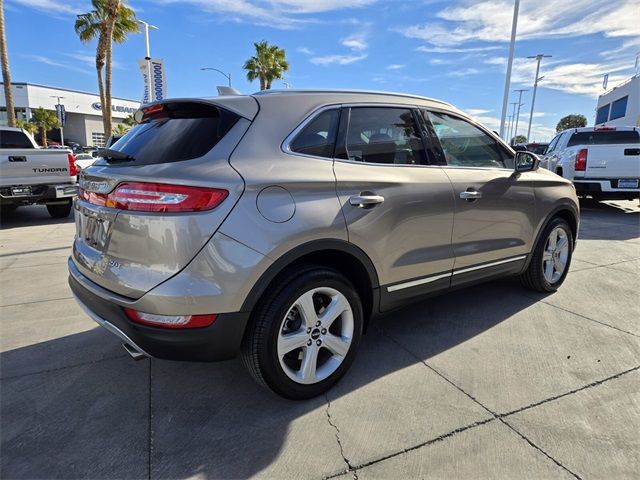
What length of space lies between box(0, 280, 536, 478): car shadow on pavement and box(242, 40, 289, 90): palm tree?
111 ft

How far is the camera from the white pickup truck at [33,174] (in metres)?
7.80

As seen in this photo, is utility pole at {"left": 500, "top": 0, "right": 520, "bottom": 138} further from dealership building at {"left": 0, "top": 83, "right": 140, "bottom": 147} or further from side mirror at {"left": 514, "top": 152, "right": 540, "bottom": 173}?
dealership building at {"left": 0, "top": 83, "right": 140, "bottom": 147}

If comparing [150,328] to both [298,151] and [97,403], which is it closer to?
[97,403]

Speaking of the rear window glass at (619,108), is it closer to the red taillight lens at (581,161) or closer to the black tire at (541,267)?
the red taillight lens at (581,161)

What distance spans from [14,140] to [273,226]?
29.7 feet

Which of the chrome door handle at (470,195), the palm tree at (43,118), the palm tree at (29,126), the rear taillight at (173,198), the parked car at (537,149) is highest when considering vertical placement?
the palm tree at (43,118)

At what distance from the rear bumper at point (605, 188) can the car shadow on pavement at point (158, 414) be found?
25.8ft

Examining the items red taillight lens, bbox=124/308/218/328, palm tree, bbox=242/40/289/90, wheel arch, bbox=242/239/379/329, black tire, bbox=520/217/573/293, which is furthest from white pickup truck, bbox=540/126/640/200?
palm tree, bbox=242/40/289/90

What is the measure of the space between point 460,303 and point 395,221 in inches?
69.9

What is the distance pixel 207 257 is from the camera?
6.89 ft

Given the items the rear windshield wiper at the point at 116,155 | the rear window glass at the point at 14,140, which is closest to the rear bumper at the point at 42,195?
the rear window glass at the point at 14,140

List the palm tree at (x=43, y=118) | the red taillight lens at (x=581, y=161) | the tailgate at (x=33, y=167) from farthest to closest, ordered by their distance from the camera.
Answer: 1. the palm tree at (x=43, y=118)
2. the red taillight lens at (x=581, y=161)
3. the tailgate at (x=33, y=167)

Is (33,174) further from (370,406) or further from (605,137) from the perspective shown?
(605,137)

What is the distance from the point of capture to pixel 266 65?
34531 millimetres
